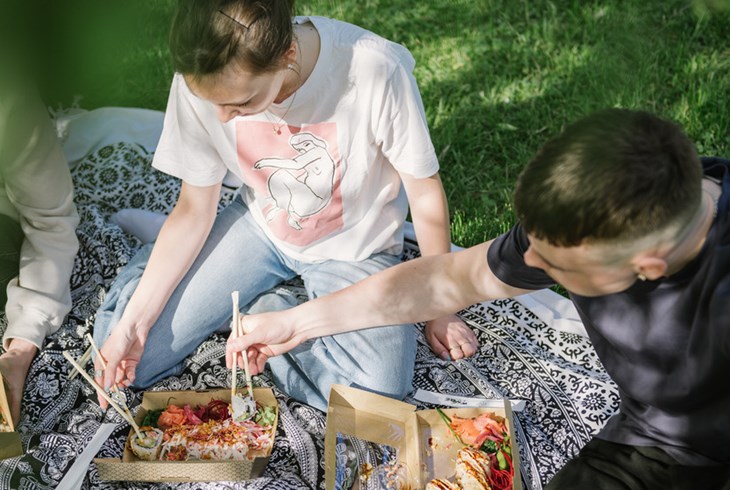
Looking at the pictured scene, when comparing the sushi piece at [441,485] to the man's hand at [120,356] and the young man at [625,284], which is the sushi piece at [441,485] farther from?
the man's hand at [120,356]

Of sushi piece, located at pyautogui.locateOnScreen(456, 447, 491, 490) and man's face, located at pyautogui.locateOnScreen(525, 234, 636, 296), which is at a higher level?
Result: man's face, located at pyautogui.locateOnScreen(525, 234, 636, 296)

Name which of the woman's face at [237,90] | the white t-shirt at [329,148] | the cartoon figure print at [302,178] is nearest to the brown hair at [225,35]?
the woman's face at [237,90]

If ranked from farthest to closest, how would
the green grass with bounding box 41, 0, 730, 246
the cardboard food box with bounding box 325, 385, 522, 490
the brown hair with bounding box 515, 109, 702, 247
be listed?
the green grass with bounding box 41, 0, 730, 246, the cardboard food box with bounding box 325, 385, 522, 490, the brown hair with bounding box 515, 109, 702, 247

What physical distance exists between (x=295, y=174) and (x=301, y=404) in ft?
2.07

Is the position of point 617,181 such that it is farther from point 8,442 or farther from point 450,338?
point 8,442

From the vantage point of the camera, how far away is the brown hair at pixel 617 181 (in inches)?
49.6

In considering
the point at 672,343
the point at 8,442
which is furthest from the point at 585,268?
the point at 8,442

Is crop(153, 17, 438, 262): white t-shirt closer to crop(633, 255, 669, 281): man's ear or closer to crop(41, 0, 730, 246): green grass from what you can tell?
crop(41, 0, 730, 246): green grass

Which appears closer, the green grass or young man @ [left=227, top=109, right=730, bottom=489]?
young man @ [left=227, top=109, right=730, bottom=489]

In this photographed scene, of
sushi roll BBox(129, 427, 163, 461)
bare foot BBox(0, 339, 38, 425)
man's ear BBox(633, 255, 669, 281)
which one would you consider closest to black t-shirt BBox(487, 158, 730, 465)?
man's ear BBox(633, 255, 669, 281)

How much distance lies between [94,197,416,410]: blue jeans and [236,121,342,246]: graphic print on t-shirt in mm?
135

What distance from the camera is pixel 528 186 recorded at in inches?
52.9

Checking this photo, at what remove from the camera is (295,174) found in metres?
2.24

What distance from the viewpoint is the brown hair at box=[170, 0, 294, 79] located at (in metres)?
1.77
